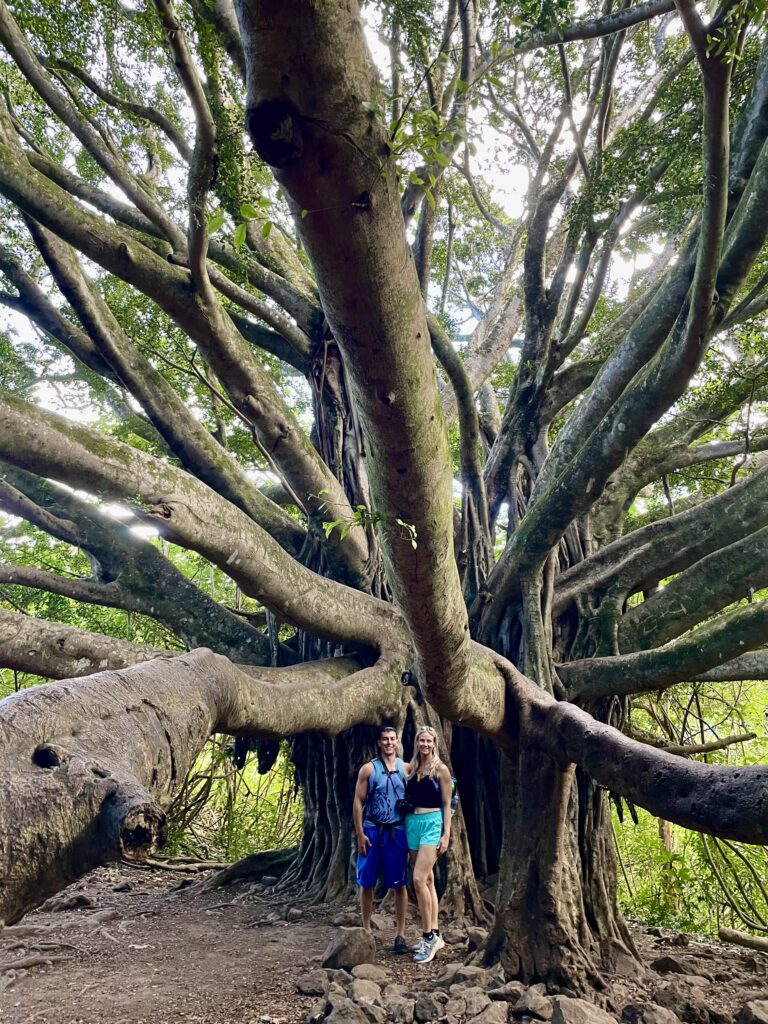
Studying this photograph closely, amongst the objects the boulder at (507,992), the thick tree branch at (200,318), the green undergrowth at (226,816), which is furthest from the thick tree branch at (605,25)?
→ the green undergrowth at (226,816)

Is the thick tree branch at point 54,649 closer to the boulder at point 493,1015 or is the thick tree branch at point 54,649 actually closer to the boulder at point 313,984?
the boulder at point 313,984

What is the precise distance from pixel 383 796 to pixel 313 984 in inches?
48.4

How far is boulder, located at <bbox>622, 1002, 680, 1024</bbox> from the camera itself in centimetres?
294

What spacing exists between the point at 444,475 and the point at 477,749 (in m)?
3.79

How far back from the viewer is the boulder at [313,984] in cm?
323

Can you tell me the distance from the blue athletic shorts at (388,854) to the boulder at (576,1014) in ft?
5.25

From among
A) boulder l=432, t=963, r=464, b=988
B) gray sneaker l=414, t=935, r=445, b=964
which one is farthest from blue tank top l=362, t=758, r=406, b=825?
boulder l=432, t=963, r=464, b=988

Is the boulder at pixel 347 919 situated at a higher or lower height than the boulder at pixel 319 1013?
lower

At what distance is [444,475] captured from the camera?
2.34 metres

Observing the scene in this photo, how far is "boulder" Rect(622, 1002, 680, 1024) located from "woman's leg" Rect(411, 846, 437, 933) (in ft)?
3.92

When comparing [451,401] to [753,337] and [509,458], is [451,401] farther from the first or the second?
[753,337]

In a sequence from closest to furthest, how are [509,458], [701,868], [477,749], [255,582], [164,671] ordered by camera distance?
[164,671] → [255,582] → [477,749] → [509,458] → [701,868]

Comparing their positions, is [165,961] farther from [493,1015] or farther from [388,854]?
[493,1015]

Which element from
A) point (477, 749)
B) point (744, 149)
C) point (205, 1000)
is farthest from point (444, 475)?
point (477, 749)
